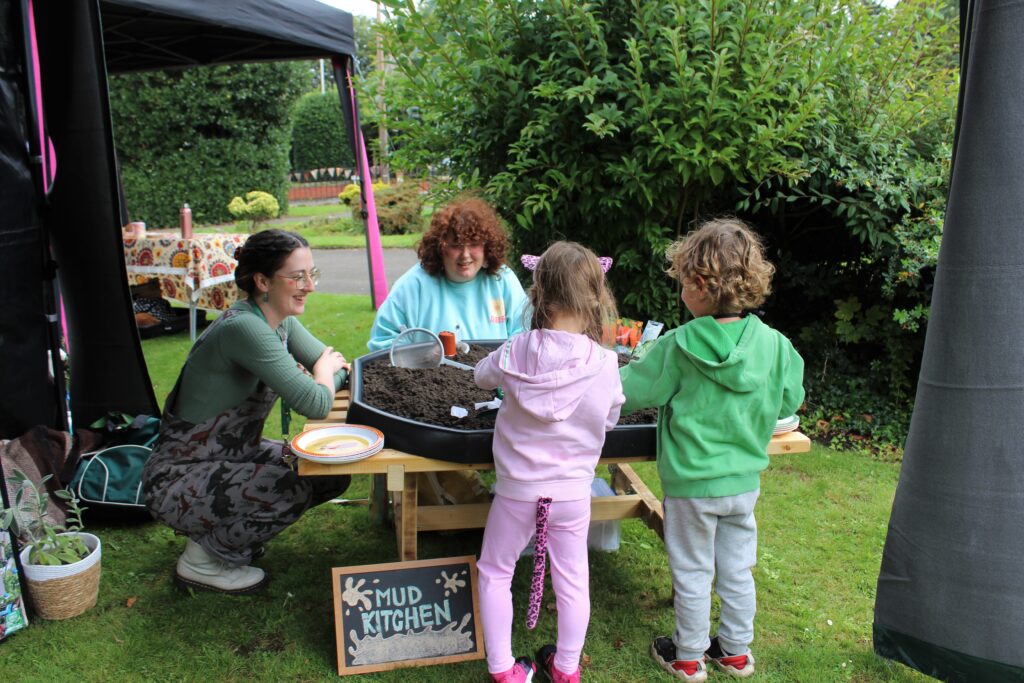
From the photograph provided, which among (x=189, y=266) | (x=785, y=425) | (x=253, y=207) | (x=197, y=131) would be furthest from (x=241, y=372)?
(x=197, y=131)

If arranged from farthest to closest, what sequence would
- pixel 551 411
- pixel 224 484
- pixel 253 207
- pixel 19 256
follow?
pixel 253 207 → pixel 19 256 → pixel 224 484 → pixel 551 411

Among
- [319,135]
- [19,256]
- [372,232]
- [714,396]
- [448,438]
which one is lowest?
[448,438]

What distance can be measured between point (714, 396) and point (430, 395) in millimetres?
930

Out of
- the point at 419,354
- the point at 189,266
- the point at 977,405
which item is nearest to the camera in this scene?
the point at 977,405

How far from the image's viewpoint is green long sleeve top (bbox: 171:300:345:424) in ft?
8.35

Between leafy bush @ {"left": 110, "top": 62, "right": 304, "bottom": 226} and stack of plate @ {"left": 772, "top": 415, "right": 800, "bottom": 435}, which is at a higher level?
leafy bush @ {"left": 110, "top": 62, "right": 304, "bottom": 226}

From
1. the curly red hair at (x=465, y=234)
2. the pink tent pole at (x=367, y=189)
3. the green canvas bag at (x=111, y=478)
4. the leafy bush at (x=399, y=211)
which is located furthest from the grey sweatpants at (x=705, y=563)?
the leafy bush at (x=399, y=211)

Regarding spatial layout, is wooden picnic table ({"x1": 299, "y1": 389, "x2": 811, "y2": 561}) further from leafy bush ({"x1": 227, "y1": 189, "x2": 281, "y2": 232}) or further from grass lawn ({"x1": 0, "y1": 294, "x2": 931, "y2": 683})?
leafy bush ({"x1": 227, "y1": 189, "x2": 281, "y2": 232})

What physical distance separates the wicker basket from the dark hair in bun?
1.16 m

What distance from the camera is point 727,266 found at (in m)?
2.22

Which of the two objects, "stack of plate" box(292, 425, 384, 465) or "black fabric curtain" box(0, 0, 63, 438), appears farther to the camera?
"black fabric curtain" box(0, 0, 63, 438)

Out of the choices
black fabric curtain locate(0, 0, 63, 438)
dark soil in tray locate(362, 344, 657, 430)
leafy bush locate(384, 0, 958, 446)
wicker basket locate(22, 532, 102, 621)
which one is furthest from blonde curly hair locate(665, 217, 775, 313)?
black fabric curtain locate(0, 0, 63, 438)

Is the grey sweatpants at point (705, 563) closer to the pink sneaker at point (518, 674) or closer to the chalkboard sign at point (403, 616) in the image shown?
the pink sneaker at point (518, 674)

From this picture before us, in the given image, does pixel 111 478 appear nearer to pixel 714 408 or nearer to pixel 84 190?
pixel 84 190
